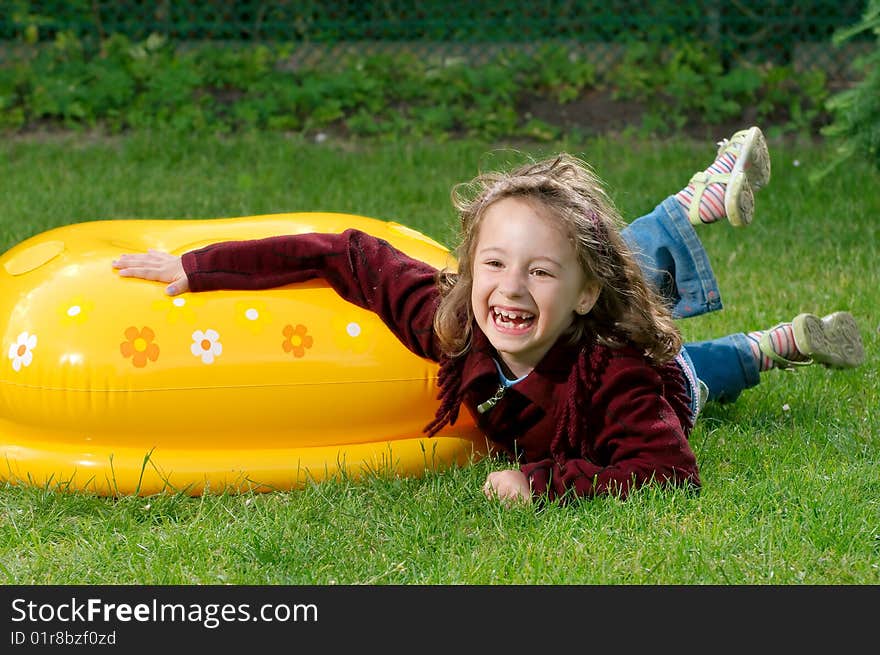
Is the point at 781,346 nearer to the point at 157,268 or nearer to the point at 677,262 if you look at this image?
the point at 677,262

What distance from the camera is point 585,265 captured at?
10.6 ft

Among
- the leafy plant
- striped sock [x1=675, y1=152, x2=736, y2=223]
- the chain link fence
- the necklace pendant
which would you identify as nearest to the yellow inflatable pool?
the necklace pendant

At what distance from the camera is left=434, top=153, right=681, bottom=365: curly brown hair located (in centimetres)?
321

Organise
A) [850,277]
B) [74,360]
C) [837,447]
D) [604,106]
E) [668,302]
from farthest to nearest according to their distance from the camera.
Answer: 1. [604,106]
2. [850,277]
3. [668,302]
4. [837,447]
5. [74,360]

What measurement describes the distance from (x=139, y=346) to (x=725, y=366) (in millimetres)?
1787

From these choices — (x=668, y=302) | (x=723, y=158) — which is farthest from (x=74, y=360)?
(x=723, y=158)

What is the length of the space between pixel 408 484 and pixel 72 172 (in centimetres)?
435

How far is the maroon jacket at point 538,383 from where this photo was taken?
10.5 ft

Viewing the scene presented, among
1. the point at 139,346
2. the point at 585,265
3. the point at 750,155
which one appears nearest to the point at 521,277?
the point at 585,265

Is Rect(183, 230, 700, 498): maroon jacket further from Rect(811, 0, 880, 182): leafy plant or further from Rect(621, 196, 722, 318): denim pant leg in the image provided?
Rect(811, 0, 880, 182): leafy plant

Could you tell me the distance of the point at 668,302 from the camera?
3.85m

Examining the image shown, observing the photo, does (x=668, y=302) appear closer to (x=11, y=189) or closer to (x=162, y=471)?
(x=162, y=471)

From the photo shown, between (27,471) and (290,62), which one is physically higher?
(290,62)

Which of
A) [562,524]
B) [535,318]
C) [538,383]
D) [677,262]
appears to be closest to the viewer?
[562,524]
